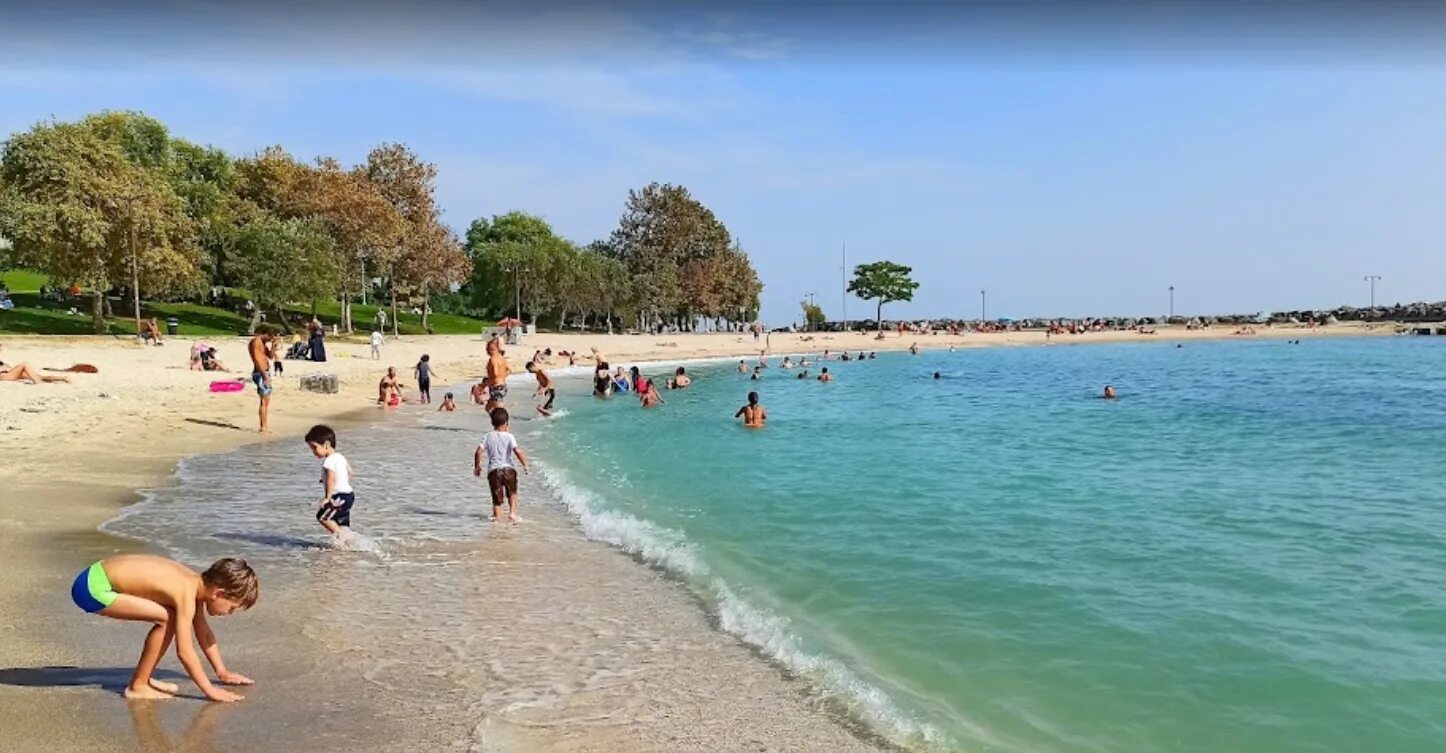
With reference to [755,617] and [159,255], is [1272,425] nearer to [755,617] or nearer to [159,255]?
[755,617]

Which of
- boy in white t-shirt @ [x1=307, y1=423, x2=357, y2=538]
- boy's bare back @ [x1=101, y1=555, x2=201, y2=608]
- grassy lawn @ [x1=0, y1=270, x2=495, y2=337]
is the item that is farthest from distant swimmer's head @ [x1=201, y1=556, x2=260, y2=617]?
grassy lawn @ [x1=0, y1=270, x2=495, y2=337]

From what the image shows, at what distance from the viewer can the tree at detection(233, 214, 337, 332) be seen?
49.4 m

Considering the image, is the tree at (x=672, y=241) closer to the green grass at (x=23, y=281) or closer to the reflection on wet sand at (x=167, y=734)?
the green grass at (x=23, y=281)

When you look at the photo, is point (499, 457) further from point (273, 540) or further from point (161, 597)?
point (161, 597)

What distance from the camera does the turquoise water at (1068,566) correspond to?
640 cm

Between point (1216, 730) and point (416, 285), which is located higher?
point (416, 285)

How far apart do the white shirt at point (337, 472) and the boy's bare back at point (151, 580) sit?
4.16 metres

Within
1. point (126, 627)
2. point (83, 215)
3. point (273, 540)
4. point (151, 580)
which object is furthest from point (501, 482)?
point (83, 215)

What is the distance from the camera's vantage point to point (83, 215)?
136 ft

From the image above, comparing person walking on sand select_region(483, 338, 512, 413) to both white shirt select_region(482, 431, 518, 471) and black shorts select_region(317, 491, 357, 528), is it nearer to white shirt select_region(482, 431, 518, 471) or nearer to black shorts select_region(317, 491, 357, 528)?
white shirt select_region(482, 431, 518, 471)

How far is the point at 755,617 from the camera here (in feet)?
27.1

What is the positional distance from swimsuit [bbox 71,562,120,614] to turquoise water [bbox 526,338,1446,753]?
14.1 ft

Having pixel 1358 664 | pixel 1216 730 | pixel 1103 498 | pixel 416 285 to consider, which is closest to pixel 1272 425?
pixel 1103 498

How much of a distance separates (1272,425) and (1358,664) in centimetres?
2127
